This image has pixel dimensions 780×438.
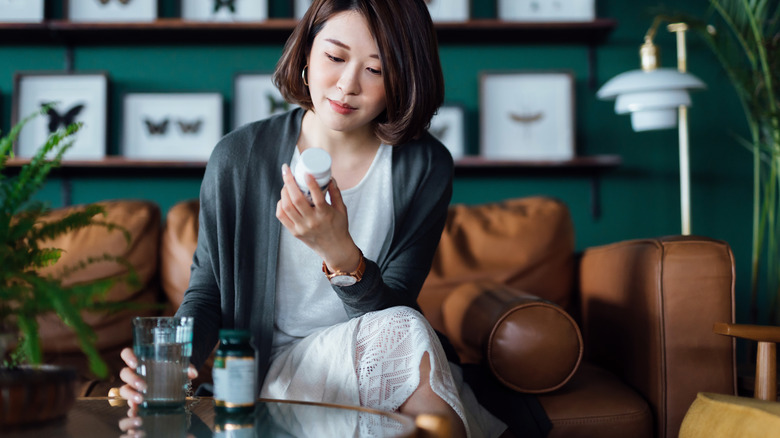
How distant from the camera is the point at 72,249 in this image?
6.52ft

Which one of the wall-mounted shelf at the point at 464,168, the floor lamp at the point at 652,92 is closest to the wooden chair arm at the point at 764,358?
the floor lamp at the point at 652,92

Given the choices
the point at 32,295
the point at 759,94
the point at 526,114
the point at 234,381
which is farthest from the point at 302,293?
the point at 759,94

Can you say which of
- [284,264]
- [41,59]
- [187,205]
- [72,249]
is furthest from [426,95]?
[41,59]

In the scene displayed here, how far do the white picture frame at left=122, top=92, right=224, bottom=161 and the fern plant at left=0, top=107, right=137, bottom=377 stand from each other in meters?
1.87

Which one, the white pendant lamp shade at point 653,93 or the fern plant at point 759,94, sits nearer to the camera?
the white pendant lamp shade at point 653,93

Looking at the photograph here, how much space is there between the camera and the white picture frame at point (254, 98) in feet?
8.94

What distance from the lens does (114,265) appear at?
1.99 meters

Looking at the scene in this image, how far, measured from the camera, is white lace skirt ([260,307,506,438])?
1.09 m

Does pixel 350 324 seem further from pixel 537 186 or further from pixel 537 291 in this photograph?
pixel 537 186

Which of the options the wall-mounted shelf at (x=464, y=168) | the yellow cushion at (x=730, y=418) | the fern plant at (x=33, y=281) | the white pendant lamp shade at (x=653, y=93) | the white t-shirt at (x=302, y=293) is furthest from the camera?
the wall-mounted shelf at (x=464, y=168)

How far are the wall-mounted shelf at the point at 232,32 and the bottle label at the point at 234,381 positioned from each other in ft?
6.49

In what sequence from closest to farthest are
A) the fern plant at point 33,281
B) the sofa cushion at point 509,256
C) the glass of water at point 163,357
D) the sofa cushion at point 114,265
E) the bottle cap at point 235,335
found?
the fern plant at point 33,281 → the bottle cap at point 235,335 → the glass of water at point 163,357 → the sofa cushion at point 114,265 → the sofa cushion at point 509,256

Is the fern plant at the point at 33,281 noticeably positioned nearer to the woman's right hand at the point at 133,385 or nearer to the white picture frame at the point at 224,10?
the woman's right hand at the point at 133,385

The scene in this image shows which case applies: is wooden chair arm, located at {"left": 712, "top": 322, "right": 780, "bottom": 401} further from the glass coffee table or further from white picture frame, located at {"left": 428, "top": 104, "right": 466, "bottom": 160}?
white picture frame, located at {"left": 428, "top": 104, "right": 466, "bottom": 160}
